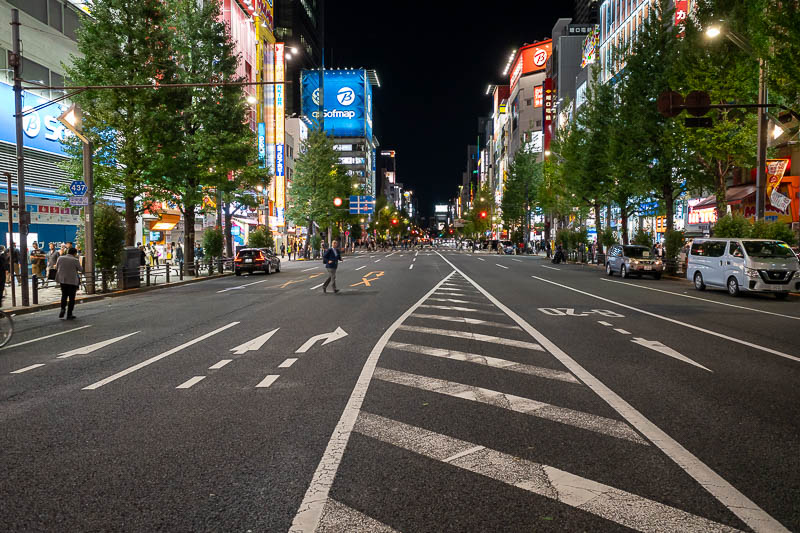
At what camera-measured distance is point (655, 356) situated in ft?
28.1

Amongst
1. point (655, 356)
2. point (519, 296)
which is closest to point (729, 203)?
point (519, 296)

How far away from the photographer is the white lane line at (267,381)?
6.82 metres

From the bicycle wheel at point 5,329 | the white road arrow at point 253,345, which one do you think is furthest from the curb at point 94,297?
the white road arrow at point 253,345

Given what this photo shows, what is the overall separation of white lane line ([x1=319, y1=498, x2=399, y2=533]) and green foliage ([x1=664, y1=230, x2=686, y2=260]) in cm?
3054

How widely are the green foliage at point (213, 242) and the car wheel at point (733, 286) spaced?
1008 inches

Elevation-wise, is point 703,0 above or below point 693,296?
above

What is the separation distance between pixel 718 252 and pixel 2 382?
66.8ft

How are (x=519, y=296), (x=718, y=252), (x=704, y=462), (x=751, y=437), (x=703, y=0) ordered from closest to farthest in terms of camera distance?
(x=704, y=462), (x=751, y=437), (x=519, y=296), (x=718, y=252), (x=703, y=0)

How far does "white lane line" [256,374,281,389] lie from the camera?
6821 mm

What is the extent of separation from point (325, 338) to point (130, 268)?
15.7 metres

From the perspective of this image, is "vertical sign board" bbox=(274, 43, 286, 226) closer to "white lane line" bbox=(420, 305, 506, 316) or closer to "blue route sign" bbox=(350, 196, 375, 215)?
"blue route sign" bbox=(350, 196, 375, 215)

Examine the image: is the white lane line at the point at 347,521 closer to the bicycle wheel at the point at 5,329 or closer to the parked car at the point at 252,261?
the bicycle wheel at the point at 5,329

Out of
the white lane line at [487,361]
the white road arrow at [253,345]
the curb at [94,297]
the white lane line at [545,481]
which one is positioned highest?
the white lane line at [545,481]

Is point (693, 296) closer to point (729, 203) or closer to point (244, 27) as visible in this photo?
point (729, 203)
